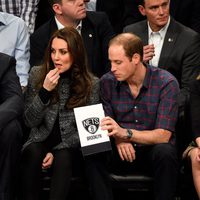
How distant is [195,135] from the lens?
11.8ft

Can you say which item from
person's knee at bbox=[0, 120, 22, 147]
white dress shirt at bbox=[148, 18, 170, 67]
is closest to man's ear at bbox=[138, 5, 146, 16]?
white dress shirt at bbox=[148, 18, 170, 67]

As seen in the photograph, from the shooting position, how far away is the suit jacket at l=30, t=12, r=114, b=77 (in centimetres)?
438

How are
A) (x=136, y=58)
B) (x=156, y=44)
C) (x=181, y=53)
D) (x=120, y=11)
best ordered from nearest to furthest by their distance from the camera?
(x=136, y=58) < (x=181, y=53) < (x=156, y=44) < (x=120, y=11)

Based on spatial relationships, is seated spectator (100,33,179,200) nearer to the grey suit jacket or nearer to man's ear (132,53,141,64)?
man's ear (132,53,141,64)

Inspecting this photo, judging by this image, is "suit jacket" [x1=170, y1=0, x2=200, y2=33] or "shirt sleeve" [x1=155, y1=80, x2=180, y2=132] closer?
"shirt sleeve" [x1=155, y1=80, x2=180, y2=132]

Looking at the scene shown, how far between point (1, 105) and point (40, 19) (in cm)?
159

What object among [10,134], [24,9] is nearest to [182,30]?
[24,9]

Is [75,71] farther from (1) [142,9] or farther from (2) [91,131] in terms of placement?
(1) [142,9]

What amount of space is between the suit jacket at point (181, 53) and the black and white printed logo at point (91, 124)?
0.89 meters

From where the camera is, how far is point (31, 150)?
3.56 metres

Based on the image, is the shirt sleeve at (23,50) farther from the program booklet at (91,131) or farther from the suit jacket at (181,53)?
the program booklet at (91,131)

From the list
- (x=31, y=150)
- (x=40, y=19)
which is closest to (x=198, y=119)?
(x=31, y=150)

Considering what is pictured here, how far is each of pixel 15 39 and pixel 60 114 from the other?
3.32ft

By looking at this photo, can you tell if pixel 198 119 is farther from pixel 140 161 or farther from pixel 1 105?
pixel 1 105
